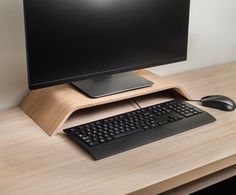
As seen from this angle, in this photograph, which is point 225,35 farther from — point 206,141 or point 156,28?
point 206,141

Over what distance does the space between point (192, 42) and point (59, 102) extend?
0.78 m

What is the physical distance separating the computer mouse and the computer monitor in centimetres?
19

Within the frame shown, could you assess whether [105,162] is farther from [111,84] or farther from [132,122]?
[111,84]

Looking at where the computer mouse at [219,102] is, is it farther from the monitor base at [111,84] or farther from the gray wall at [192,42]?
the gray wall at [192,42]

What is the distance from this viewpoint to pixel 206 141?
123cm

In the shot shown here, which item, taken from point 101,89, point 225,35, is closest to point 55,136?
point 101,89

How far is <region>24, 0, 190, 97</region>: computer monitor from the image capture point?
1218 mm

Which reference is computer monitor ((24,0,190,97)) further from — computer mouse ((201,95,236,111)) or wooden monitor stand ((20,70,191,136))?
computer mouse ((201,95,236,111))

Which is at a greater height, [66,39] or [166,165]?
[66,39]

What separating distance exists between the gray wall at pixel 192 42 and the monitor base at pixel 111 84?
8.3 inches

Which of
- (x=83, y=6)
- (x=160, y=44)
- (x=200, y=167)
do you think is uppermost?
(x=83, y=6)

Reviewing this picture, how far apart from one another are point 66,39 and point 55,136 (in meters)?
0.30

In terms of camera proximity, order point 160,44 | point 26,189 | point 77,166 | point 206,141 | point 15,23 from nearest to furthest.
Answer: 1. point 26,189
2. point 77,166
3. point 206,141
4. point 15,23
5. point 160,44

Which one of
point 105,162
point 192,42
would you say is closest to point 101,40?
point 105,162
